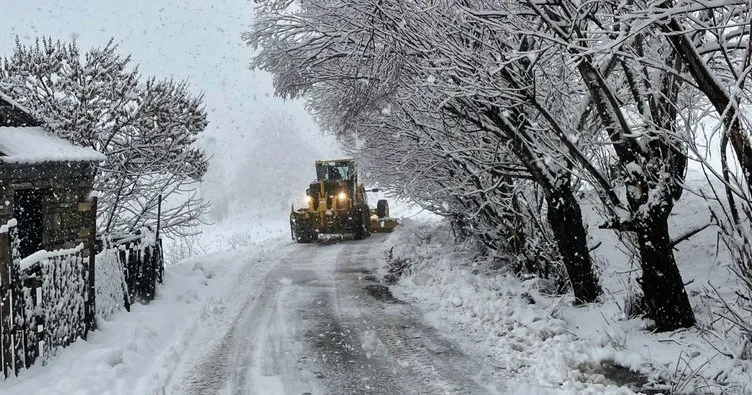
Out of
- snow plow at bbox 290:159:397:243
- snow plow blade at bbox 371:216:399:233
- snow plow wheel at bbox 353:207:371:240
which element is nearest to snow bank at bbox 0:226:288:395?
snow plow at bbox 290:159:397:243

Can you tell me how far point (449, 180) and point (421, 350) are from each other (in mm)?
4536

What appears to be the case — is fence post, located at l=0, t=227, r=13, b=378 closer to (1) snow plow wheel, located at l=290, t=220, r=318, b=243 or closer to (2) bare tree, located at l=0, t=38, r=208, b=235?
(2) bare tree, located at l=0, t=38, r=208, b=235

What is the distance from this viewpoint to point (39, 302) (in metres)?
5.94

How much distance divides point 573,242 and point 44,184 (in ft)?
26.5

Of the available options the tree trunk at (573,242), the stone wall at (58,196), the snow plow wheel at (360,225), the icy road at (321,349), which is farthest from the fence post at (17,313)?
the snow plow wheel at (360,225)

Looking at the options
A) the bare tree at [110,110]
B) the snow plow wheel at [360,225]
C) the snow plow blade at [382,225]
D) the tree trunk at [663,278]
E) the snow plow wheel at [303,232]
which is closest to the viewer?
the tree trunk at [663,278]

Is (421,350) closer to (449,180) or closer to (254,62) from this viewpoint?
(449,180)

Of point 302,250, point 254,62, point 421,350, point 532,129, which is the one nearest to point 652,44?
point 532,129

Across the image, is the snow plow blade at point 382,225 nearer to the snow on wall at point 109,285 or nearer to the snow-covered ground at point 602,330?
the snow-covered ground at point 602,330

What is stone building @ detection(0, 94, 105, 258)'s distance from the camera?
8.23 metres

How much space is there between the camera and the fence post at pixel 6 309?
17.8ft

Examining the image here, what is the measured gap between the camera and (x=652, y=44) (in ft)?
20.3

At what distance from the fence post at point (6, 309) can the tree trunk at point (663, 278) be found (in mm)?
6582

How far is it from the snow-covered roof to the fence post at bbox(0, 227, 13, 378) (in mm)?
2848
